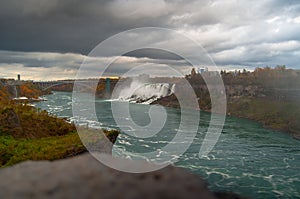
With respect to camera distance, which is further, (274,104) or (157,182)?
(274,104)

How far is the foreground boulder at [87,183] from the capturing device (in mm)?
10492

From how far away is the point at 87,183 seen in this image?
448 inches

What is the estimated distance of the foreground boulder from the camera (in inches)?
413

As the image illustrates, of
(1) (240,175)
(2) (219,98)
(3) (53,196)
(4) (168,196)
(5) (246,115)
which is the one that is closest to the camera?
(3) (53,196)

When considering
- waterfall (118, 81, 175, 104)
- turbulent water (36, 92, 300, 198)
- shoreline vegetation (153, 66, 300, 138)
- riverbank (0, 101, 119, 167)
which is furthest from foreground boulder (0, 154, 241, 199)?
waterfall (118, 81, 175, 104)

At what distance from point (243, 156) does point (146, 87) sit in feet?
216

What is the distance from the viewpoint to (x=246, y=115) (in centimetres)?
5194

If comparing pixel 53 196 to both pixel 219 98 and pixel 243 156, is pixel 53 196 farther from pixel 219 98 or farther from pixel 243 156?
pixel 219 98

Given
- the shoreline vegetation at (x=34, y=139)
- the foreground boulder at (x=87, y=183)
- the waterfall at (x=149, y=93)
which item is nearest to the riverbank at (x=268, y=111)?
the waterfall at (x=149, y=93)

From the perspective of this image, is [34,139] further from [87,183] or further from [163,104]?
[163,104]

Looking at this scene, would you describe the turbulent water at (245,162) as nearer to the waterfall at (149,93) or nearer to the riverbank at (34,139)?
the riverbank at (34,139)

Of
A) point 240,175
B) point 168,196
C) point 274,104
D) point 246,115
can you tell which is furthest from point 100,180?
point 274,104

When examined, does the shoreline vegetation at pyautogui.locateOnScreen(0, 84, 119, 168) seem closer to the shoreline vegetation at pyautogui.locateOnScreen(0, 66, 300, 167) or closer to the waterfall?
the shoreline vegetation at pyautogui.locateOnScreen(0, 66, 300, 167)

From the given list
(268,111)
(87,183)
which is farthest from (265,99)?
(87,183)
